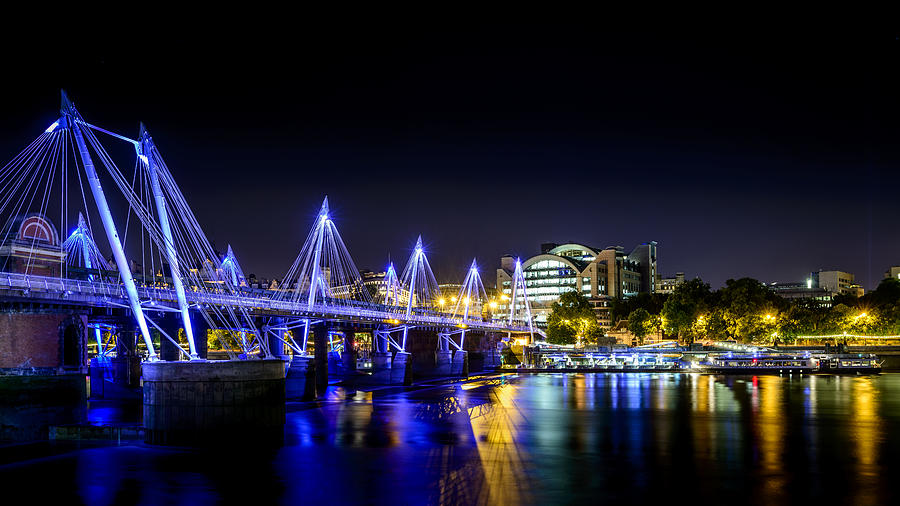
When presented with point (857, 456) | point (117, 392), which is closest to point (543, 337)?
point (117, 392)

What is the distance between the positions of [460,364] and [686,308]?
48.5m

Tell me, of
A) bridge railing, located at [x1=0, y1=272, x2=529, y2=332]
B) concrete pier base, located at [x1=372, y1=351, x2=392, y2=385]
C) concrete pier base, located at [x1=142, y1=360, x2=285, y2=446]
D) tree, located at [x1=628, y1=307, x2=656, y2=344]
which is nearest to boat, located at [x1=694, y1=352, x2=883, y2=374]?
tree, located at [x1=628, y1=307, x2=656, y2=344]

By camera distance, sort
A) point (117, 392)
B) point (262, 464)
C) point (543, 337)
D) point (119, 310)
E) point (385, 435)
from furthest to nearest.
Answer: point (543, 337) < point (117, 392) < point (119, 310) < point (385, 435) < point (262, 464)

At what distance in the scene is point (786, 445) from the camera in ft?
136

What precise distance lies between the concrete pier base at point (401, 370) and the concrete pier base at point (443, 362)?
25171 mm

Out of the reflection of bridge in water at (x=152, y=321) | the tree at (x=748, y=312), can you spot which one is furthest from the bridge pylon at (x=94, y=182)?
the tree at (x=748, y=312)

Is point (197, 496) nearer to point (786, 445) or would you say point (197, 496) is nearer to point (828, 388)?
point (786, 445)

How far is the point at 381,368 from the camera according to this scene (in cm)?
9888

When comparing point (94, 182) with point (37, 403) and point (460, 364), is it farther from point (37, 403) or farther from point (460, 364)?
point (460, 364)

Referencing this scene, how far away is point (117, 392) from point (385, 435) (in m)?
40.0

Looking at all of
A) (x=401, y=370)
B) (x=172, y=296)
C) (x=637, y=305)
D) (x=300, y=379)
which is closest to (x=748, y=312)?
(x=637, y=305)

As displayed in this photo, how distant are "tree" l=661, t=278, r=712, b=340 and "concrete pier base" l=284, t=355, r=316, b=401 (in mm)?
92787

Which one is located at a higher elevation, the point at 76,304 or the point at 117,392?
the point at 76,304

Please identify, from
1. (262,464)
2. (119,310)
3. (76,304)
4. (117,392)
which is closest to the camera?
(262,464)
